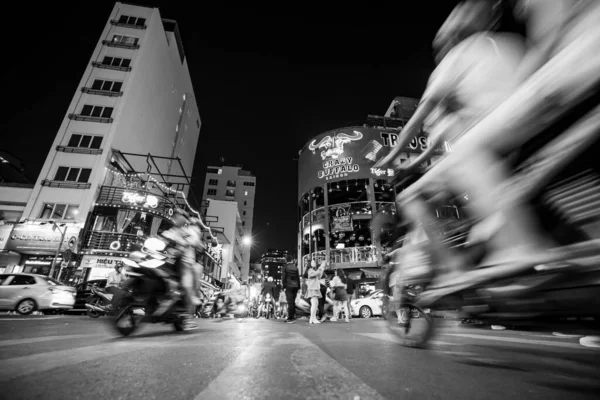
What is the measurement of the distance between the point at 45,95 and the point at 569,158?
105 ft

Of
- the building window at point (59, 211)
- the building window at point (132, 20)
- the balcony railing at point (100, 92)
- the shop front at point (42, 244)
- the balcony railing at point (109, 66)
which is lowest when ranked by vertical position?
the shop front at point (42, 244)

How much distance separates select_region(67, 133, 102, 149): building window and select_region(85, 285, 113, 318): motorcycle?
13.9m

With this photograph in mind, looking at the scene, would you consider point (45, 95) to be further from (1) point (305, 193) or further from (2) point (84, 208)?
(1) point (305, 193)

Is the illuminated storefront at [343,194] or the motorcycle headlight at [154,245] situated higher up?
the illuminated storefront at [343,194]

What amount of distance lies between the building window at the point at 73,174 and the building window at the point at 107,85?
24.1 feet

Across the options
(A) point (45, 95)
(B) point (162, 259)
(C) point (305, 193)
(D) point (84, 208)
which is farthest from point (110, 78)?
(B) point (162, 259)

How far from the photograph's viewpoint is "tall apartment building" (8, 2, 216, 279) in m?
17.2

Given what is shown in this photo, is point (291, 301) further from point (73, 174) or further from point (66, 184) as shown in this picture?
point (73, 174)

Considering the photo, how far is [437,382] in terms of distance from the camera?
1.28 metres

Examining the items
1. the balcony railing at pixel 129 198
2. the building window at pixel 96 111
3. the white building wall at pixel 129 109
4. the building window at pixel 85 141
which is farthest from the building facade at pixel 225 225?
the building window at pixel 85 141

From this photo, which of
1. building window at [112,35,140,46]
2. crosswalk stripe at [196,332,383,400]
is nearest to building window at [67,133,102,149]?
building window at [112,35,140,46]

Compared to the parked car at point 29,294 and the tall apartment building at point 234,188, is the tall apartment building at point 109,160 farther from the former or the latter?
the tall apartment building at point 234,188

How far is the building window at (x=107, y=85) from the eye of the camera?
21812 mm

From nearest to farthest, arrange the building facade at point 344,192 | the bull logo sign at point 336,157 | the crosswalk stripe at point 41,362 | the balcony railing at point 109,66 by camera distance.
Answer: the crosswalk stripe at point 41,362 < the balcony railing at point 109,66 < the building facade at point 344,192 < the bull logo sign at point 336,157
